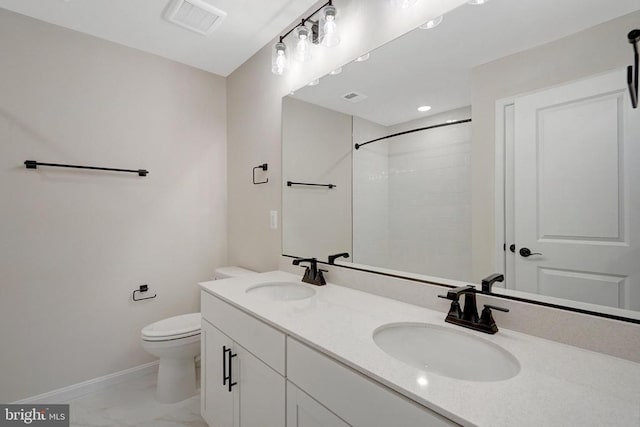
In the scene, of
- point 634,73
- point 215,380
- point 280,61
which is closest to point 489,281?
point 634,73

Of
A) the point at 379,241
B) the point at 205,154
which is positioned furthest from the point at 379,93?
the point at 205,154

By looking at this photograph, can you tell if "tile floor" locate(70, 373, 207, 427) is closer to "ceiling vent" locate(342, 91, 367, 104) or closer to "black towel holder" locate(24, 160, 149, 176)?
"black towel holder" locate(24, 160, 149, 176)

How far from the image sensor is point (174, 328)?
1920 millimetres

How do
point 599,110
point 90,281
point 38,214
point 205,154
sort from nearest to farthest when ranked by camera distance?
point 599,110, point 38,214, point 90,281, point 205,154

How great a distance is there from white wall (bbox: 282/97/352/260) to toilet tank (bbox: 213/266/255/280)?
1.71 ft

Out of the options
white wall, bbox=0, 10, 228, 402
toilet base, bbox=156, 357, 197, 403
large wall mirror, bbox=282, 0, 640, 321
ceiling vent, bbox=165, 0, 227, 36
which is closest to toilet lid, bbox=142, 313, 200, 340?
toilet base, bbox=156, 357, 197, 403

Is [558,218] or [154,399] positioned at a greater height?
[558,218]

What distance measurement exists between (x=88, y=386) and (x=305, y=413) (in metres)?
1.95

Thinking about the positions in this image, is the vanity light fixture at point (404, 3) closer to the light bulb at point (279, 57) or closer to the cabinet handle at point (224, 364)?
the light bulb at point (279, 57)

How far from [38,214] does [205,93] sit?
149 cm

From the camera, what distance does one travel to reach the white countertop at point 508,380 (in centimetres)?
53

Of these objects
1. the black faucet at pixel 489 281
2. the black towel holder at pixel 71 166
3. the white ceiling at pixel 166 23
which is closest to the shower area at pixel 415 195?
the black faucet at pixel 489 281

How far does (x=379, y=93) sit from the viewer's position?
4.60 feet

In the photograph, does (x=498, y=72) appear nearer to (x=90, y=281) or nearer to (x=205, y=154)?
(x=205, y=154)
